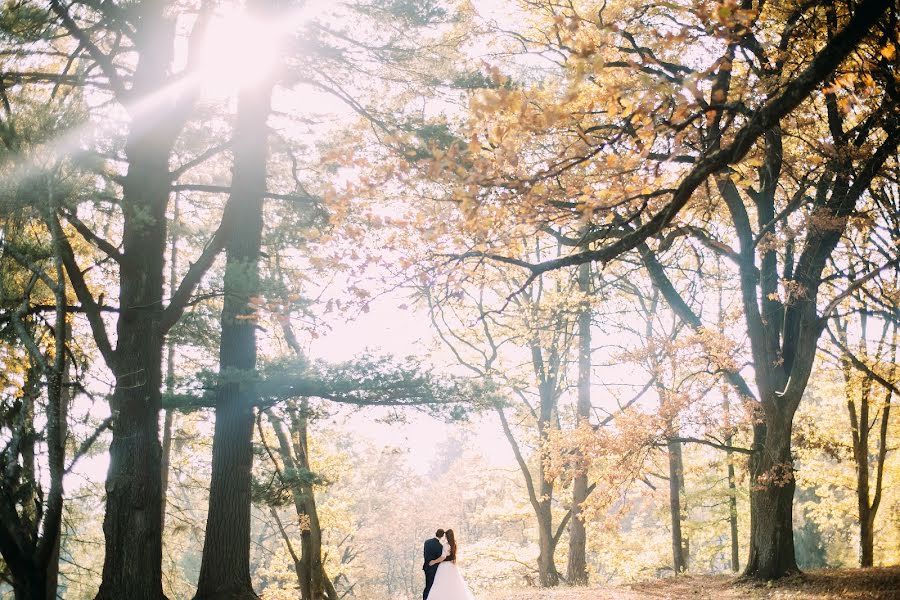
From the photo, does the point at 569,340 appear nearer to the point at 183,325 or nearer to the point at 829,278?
the point at 829,278

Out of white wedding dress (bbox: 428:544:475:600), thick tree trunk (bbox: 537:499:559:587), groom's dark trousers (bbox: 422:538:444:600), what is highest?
groom's dark trousers (bbox: 422:538:444:600)

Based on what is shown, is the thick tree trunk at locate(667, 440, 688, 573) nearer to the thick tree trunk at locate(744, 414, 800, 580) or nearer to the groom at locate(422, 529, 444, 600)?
the thick tree trunk at locate(744, 414, 800, 580)

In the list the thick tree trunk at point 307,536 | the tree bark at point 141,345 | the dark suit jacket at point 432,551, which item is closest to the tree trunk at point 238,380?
the tree bark at point 141,345

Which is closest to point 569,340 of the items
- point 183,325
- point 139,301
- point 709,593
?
point 709,593

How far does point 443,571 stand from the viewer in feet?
28.3

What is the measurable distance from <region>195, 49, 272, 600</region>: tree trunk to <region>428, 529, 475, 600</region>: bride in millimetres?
2328

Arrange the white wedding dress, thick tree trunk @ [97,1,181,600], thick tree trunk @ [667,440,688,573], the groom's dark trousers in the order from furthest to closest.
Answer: thick tree trunk @ [667,440,688,573] < the groom's dark trousers < the white wedding dress < thick tree trunk @ [97,1,181,600]

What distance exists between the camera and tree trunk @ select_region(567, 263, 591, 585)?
1399 cm

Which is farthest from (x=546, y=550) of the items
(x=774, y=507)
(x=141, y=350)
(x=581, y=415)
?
(x=141, y=350)

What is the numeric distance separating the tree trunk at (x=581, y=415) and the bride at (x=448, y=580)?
5367 mm

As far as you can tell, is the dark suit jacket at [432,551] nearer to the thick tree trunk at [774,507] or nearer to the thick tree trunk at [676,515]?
the thick tree trunk at [774,507]

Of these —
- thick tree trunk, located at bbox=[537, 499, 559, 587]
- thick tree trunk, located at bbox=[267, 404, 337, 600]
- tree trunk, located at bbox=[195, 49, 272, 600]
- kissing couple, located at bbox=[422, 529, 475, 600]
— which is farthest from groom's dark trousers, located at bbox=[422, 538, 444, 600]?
thick tree trunk, located at bbox=[537, 499, 559, 587]

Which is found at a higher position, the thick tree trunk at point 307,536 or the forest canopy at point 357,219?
the forest canopy at point 357,219

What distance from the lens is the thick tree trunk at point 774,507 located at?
354 inches
